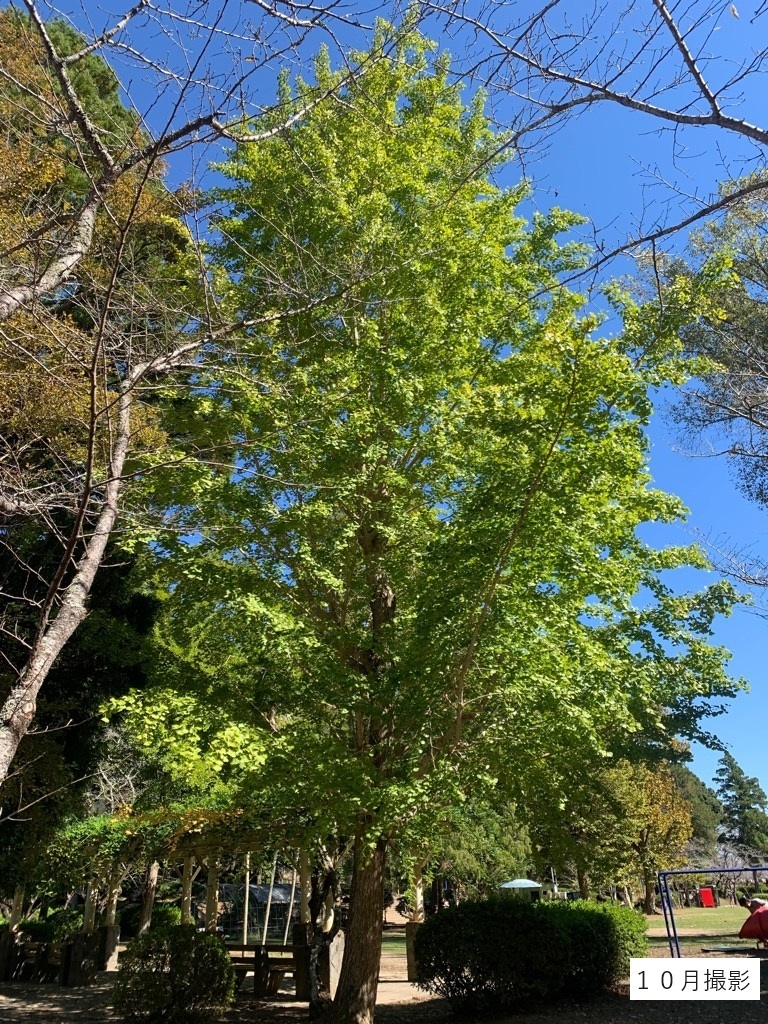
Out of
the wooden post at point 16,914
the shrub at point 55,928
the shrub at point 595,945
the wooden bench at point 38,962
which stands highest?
the shrub at point 595,945

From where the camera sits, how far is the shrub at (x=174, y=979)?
7.82 metres

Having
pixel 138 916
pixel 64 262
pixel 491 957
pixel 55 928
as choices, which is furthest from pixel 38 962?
pixel 64 262

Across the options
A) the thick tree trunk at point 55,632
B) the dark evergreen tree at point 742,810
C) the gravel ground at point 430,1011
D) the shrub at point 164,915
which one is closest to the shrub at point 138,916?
the shrub at point 164,915

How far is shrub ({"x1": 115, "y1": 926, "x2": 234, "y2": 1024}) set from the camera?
7824 mm

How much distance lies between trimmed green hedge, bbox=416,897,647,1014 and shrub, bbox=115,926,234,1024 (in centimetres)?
247

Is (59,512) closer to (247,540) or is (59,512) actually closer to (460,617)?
(247,540)

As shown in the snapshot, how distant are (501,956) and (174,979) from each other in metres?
3.82

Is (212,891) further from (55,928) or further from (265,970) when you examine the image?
(55,928)

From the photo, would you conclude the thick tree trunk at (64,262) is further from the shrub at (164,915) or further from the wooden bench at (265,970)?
the shrub at (164,915)

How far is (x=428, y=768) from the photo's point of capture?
6.74m

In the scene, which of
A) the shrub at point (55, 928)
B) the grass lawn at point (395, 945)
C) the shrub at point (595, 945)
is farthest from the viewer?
the grass lawn at point (395, 945)

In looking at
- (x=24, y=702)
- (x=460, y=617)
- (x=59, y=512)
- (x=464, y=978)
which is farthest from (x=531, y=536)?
(x=59, y=512)

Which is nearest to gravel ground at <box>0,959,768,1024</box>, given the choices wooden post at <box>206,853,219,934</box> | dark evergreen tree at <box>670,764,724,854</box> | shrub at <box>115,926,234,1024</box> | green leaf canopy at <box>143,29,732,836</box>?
shrub at <box>115,926,234,1024</box>

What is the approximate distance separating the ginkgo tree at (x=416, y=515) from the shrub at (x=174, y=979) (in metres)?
1.95
